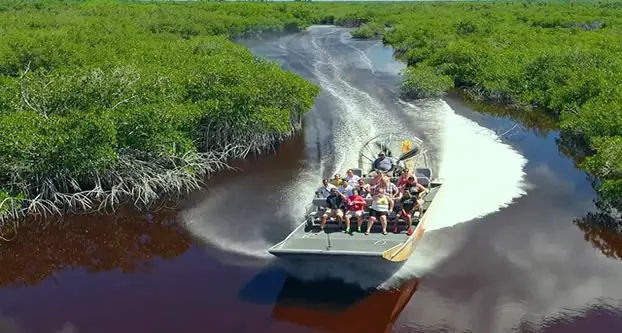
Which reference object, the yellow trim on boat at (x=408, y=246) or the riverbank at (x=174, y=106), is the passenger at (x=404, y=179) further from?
the riverbank at (x=174, y=106)

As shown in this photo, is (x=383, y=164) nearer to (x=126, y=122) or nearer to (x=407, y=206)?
(x=407, y=206)

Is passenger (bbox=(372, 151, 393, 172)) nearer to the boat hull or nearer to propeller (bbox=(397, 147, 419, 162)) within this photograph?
propeller (bbox=(397, 147, 419, 162))

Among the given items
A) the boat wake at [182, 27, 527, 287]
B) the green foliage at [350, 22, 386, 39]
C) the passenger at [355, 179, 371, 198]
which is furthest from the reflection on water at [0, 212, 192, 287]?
the green foliage at [350, 22, 386, 39]

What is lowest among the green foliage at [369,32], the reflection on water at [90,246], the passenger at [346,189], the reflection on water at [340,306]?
the green foliage at [369,32]

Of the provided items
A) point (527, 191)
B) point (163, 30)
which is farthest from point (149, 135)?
point (163, 30)

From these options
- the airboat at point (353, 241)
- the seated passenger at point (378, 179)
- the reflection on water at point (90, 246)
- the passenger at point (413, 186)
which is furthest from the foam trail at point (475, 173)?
the reflection on water at point (90, 246)

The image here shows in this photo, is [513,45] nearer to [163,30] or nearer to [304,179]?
[304,179]
